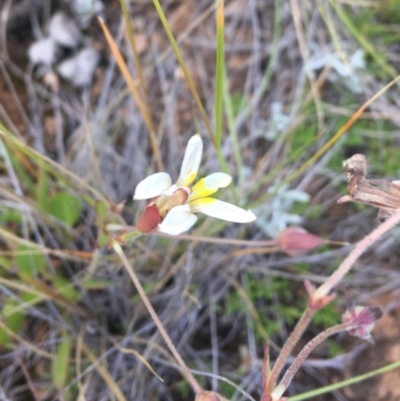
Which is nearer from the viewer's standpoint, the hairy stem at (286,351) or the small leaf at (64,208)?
the hairy stem at (286,351)

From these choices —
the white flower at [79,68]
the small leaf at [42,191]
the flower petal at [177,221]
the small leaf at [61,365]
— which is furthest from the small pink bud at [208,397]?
the white flower at [79,68]

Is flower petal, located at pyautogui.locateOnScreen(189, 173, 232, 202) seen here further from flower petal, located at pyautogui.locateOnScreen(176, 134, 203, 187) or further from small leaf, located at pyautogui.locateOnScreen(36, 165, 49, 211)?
small leaf, located at pyautogui.locateOnScreen(36, 165, 49, 211)

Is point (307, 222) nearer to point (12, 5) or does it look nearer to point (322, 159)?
point (322, 159)

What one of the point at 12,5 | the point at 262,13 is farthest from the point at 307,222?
the point at 12,5

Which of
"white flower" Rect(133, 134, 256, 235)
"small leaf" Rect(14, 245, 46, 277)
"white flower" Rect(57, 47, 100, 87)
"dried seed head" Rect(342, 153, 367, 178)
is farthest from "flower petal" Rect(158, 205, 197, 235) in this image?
"white flower" Rect(57, 47, 100, 87)

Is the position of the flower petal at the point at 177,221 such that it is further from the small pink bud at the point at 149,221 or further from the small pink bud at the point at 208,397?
the small pink bud at the point at 208,397
